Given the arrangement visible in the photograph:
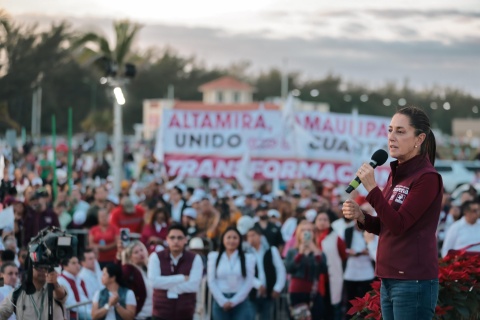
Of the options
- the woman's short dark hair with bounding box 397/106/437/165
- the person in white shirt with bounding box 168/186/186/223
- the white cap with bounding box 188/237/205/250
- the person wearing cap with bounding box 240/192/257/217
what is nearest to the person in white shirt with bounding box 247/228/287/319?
the white cap with bounding box 188/237/205/250

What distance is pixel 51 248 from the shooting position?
8.57 meters

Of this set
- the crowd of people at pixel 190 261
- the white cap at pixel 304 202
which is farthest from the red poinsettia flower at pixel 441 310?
the white cap at pixel 304 202

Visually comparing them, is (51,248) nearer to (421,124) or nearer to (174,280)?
(174,280)

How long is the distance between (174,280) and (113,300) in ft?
2.79

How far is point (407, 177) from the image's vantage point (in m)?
5.95

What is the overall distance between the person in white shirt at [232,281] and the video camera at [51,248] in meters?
3.29

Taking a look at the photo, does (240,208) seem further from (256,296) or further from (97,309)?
(97,309)

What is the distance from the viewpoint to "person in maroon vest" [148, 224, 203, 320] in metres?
11.1

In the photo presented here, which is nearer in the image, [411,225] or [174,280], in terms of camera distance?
[411,225]

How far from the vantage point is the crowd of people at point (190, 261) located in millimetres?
10500

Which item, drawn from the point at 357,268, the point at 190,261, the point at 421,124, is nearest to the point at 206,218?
the point at 357,268

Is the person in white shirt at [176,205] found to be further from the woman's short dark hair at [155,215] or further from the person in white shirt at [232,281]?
the person in white shirt at [232,281]

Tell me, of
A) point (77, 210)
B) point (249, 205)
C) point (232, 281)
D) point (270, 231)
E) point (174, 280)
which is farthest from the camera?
point (249, 205)

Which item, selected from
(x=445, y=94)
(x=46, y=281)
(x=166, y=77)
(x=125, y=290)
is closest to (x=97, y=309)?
(x=125, y=290)
